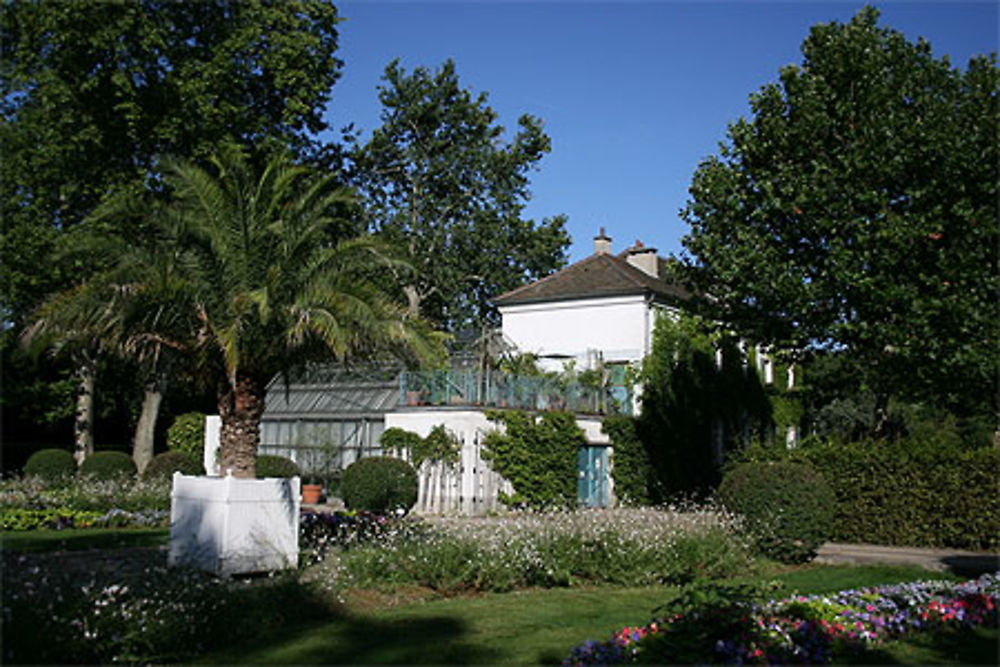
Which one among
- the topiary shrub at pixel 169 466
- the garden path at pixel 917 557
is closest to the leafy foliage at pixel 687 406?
the garden path at pixel 917 557

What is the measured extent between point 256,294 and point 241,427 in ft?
7.24

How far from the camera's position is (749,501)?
51.5ft

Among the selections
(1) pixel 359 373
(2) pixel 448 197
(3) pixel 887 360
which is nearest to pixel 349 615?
(3) pixel 887 360

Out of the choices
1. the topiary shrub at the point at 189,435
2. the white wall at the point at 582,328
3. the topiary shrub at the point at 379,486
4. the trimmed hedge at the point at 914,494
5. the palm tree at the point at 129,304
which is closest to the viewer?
the palm tree at the point at 129,304

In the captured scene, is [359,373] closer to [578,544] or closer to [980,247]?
[578,544]

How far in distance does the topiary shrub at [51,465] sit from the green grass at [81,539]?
10108mm

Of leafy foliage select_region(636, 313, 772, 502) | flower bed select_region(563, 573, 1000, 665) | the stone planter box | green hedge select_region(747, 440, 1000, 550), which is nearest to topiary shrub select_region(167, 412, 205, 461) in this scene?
leafy foliage select_region(636, 313, 772, 502)

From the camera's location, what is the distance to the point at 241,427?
13.5m

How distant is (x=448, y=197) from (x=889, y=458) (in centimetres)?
2738

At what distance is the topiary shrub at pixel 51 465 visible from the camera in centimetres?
2733

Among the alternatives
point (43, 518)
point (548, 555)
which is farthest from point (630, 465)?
point (43, 518)

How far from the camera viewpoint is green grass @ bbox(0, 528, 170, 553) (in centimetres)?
1520

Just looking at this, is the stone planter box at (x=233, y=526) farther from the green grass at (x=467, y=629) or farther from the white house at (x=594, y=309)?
the white house at (x=594, y=309)

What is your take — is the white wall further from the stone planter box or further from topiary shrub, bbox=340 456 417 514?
the stone planter box
